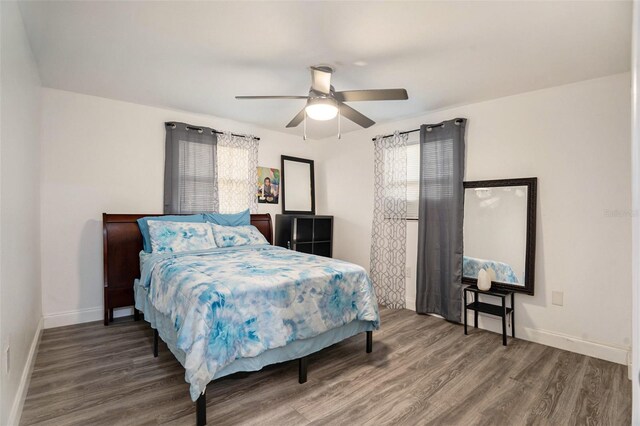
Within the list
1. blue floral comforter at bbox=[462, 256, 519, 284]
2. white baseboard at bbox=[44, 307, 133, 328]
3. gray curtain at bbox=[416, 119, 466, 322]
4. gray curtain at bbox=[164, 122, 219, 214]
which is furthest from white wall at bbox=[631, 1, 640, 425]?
white baseboard at bbox=[44, 307, 133, 328]

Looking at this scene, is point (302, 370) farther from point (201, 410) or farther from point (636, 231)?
point (636, 231)

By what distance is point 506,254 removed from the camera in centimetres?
320

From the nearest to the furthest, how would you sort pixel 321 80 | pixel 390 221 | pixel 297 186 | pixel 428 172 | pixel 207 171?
1. pixel 321 80
2. pixel 428 172
3. pixel 207 171
4. pixel 390 221
5. pixel 297 186

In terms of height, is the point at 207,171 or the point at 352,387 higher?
the point at 207,171

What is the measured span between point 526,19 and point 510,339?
2749 millimetres

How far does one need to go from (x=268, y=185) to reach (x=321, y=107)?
2.35 meters

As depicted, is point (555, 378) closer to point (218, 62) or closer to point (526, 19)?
point (526, 19)

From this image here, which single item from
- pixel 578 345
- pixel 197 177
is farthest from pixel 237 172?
pixel 578 345

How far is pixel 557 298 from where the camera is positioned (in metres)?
2.93

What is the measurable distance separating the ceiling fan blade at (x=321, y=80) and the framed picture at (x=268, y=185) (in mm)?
2370

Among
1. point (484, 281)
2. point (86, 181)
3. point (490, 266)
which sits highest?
point (86, 181)

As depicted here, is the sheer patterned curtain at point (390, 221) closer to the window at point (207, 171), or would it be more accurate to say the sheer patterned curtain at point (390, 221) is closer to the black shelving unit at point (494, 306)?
the black shelving unit at point (494, 306)

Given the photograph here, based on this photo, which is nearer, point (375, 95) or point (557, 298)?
point (375, 95)

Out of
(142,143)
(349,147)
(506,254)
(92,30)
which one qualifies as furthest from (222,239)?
(506,254)
